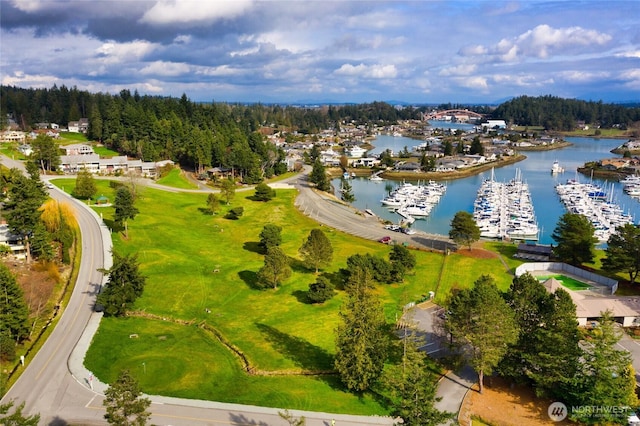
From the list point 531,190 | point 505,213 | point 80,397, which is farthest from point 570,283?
point 531,190

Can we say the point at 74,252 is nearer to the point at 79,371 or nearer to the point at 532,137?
the point at 79,371

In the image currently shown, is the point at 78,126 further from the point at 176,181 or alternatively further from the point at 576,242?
the point at 576,242

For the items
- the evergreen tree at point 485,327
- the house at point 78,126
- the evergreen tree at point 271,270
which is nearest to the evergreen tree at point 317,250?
the evergreen tree at point 271,270

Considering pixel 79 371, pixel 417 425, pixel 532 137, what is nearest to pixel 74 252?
pixel 79 371

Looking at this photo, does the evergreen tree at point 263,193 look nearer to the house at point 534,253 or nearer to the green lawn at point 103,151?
the house at point 534,253

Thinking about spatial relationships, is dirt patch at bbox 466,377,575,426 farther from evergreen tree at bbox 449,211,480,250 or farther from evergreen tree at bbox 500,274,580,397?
evergreen tree at bbox 449,211,480,250
